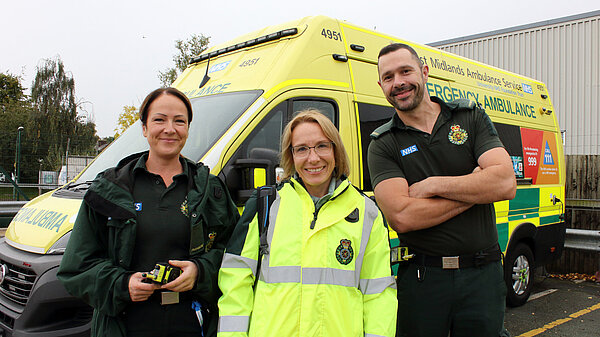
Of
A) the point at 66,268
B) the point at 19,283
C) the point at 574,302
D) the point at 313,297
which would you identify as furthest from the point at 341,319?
the point at 574,302

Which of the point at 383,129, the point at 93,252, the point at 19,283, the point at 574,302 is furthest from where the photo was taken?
the point at 574,302

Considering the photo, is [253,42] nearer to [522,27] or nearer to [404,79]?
[404,79]

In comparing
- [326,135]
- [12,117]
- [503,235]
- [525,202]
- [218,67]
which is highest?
[12,117]

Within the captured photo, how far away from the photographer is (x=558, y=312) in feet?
16.9

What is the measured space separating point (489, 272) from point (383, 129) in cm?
92

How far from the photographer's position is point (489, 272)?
7.25ft

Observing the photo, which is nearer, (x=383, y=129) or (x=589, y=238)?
(x=383, y=129)

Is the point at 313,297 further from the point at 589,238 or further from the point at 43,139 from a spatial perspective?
the point at 43,139

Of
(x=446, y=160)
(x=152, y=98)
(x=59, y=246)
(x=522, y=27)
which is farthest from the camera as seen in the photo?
(x=522, y=27)

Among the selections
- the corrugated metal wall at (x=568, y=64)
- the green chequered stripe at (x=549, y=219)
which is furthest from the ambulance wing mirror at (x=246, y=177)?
the corrugated metal wall at (x=568, y=64)

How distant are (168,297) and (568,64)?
1380cm

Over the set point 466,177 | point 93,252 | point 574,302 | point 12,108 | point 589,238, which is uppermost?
point 12,108

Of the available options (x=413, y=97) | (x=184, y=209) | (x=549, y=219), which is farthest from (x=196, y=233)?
(x=549, y=219)

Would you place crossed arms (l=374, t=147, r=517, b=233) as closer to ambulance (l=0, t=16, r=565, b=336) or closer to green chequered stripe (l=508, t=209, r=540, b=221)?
ambulance (l=0, t=16, r=565, b=336)
